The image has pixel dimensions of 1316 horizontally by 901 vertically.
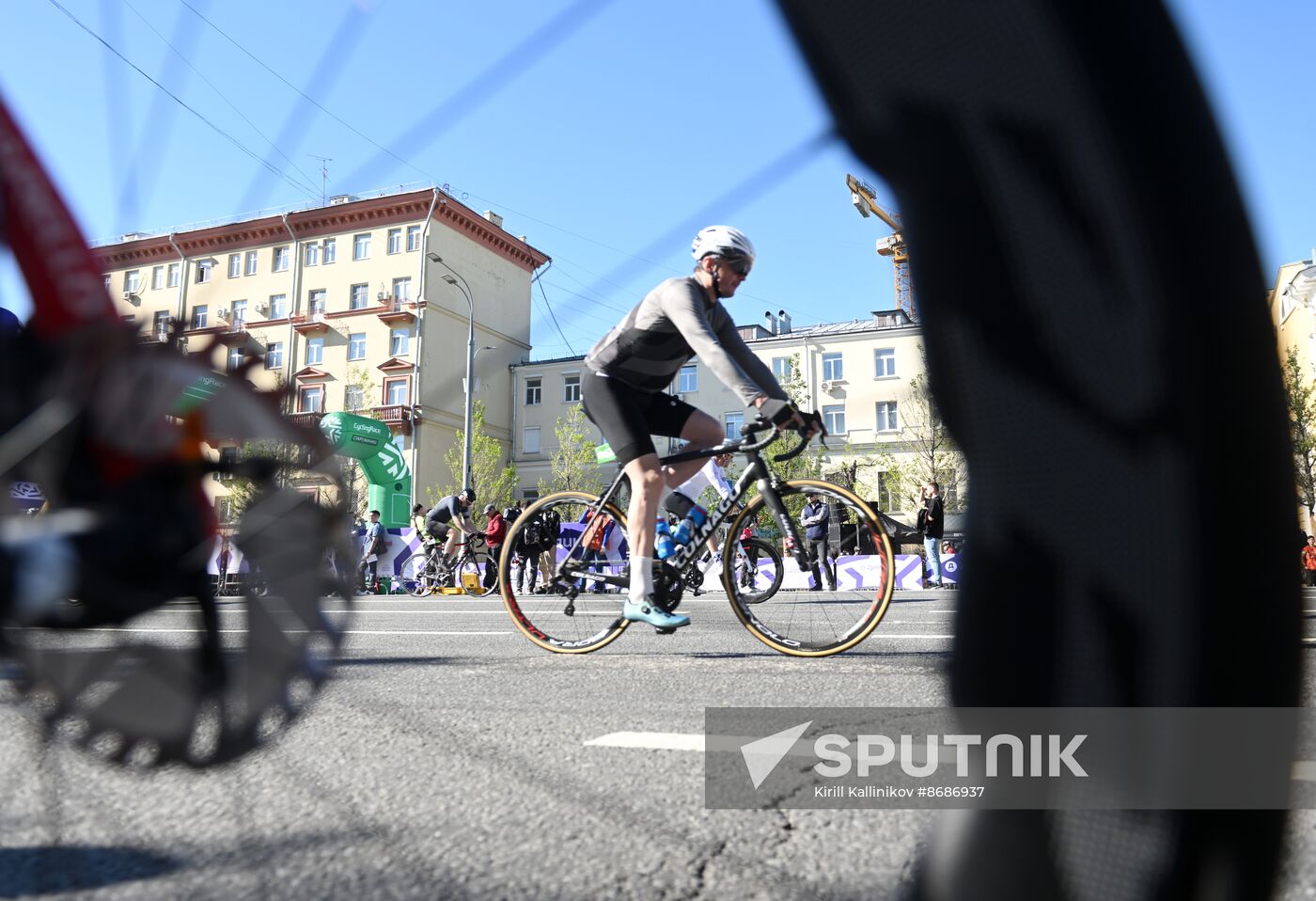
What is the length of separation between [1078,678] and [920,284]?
29 centimetres

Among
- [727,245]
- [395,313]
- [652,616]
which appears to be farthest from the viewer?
[652,616]

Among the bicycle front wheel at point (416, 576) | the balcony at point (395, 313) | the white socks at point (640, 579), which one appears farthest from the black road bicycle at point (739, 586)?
the bicycle front wheel at point (416, 576)

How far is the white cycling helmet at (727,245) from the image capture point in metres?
3.67

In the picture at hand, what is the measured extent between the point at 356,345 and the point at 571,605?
9.82 feet

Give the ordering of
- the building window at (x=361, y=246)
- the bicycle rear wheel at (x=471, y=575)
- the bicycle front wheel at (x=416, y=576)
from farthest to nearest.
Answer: the bicycle front wheel at (x=416, y=576) → the bicycle rear wheel at (x=471, y=575) → the building window at (x=361, y=246)

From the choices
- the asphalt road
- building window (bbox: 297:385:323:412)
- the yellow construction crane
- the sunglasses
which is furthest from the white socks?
the yellow construction crane

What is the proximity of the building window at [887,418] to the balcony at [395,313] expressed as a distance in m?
0.80

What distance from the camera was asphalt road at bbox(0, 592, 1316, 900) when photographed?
120cm

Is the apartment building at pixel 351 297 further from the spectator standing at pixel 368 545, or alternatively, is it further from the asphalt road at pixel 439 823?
the asphalt road at pixel 439 823

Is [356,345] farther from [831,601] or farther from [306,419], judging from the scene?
[831,601]

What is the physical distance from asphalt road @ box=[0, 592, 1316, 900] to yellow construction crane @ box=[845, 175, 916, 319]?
23 centimetres

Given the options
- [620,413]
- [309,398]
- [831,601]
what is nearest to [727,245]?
[620,413]

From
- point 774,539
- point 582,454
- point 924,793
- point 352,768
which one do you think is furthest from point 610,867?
point 582,454

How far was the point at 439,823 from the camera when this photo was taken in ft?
4.92
